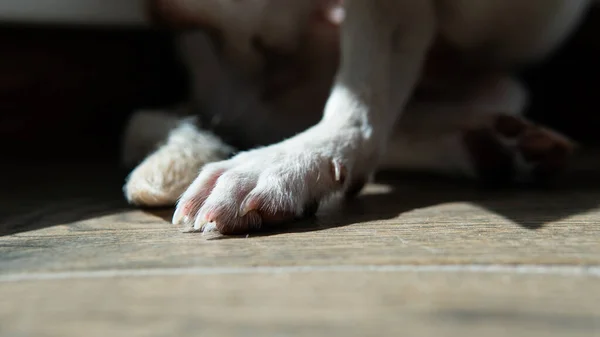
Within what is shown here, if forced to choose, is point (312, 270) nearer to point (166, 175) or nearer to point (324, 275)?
point (324, 275)

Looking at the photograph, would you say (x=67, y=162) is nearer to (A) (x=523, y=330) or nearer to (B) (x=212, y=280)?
(B) (x=212, y=280)

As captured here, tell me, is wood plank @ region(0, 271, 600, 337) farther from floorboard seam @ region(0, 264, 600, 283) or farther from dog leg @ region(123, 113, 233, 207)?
dog leg @ region(123, 113, 233, 207)

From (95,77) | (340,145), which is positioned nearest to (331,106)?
(340,145)

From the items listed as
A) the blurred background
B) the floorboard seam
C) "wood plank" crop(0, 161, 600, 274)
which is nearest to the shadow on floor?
"wood plank" crop(0, 161, 600, 274)

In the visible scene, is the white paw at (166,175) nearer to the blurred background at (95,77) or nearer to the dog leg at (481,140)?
the dog leg at (481,140)

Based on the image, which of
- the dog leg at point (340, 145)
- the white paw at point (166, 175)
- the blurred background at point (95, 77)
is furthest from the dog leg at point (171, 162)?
the blurred background at point (95, 77)
